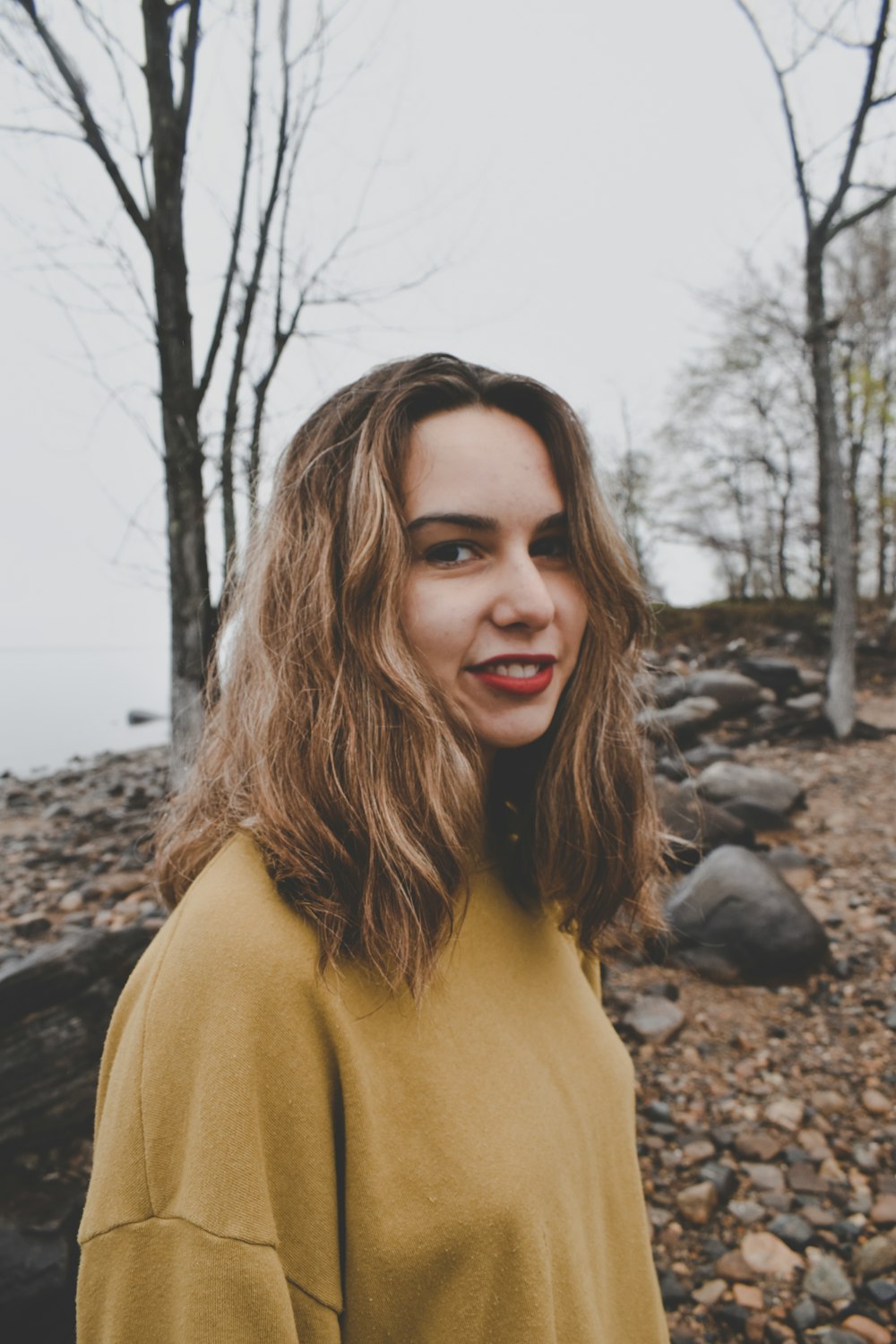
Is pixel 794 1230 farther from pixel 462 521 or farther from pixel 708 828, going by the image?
pixel 708 828

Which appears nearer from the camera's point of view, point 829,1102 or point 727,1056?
point 829,1102

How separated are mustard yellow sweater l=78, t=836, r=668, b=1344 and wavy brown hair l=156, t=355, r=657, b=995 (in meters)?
0.10

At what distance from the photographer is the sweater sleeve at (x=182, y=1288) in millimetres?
901

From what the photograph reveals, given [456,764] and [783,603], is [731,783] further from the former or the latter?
[783,603]

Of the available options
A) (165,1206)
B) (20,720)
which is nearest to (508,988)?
(165,1206)

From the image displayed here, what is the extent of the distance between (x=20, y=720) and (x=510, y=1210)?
23958 mm

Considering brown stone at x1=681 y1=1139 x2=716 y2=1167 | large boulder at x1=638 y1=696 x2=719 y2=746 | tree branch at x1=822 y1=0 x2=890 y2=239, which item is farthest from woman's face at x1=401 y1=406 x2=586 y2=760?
tree branch at x1=822 y1=0 x2=890 y2=239

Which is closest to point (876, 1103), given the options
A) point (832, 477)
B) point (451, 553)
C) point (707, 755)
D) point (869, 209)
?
point (451, 553)

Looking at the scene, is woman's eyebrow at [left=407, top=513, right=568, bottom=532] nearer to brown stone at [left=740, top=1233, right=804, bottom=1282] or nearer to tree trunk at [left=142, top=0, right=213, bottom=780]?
brown stone at [left=740, top=1233, right=804, bottom=1282]

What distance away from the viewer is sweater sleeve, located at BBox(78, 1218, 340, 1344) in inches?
35.5

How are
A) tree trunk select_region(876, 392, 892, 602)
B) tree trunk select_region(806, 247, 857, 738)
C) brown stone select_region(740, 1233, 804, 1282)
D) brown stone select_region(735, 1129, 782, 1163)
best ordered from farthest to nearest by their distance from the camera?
tree trunk select_region(876, 392, 892, 602)
tree trunk select_region(806, 247, 857, 738)
brown stone select_region(735, 1129, 782, 1163)
brown stone select_region(740, 1233, 804, 1282)

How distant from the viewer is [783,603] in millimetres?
15406

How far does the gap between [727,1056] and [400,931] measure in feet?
10.5

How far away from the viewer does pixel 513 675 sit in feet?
4.49
